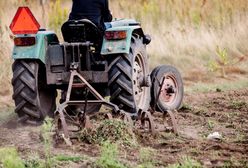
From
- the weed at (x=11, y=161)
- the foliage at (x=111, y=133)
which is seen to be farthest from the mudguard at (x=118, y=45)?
the weed at (x=11, y=161)

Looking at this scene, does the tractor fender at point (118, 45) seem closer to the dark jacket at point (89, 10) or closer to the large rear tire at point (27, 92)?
the dark jacket at point (89, 10)

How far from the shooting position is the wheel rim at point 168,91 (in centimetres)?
1193

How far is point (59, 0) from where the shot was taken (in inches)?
688

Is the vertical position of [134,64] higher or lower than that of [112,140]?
higher

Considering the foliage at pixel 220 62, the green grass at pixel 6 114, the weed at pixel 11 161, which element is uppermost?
the foliage at pixel 220 62

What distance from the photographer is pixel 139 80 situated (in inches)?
433

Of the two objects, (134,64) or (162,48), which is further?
(162,48)

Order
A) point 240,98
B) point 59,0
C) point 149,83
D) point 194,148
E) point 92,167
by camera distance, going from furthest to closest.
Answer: point 59,0, point 240,98, point 149,83, point 194,148, point 92,167

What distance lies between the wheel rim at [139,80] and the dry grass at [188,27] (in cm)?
537

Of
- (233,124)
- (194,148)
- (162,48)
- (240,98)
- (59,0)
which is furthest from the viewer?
(162,48)

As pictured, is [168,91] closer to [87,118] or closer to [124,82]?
[124,82]

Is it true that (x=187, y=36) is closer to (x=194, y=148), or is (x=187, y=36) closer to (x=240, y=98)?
(x=240, y=98)

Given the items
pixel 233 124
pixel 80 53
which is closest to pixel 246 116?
pixel 233 124

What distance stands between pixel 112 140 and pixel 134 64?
2.45 metres
